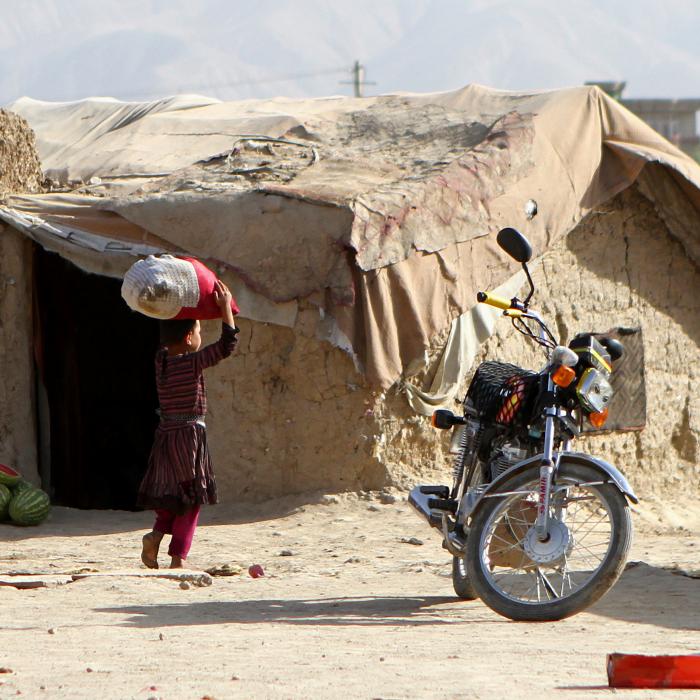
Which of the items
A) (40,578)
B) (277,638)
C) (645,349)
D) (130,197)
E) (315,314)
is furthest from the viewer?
(645,349)

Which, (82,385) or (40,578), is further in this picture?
(82,385)

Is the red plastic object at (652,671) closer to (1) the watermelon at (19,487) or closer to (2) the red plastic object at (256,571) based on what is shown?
(2) the red plastic object at (256,571)

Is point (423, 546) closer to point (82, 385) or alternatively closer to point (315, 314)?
point (315, 314)

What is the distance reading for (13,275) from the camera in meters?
8.52

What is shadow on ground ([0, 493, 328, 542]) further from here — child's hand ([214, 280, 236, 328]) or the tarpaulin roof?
child's hand ([214, 280, 236, 328])

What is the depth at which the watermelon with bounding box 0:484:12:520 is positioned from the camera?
25.1 ft

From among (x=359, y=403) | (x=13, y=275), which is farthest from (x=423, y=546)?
(x=13, y=275)

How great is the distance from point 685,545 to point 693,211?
3.46 meters

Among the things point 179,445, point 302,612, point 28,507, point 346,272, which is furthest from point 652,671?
point 28,507

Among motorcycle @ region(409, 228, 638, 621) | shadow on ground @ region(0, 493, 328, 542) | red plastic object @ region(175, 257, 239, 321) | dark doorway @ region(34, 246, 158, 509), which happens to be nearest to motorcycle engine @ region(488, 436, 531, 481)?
motorcycle @ region(409, 228, 638, 621)

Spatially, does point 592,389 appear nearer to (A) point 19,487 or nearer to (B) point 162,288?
(B) point 162,288

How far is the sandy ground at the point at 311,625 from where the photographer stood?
3287 millimetres

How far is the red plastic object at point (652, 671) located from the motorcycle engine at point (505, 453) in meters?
1.60

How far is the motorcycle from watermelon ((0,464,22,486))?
12.2ft
